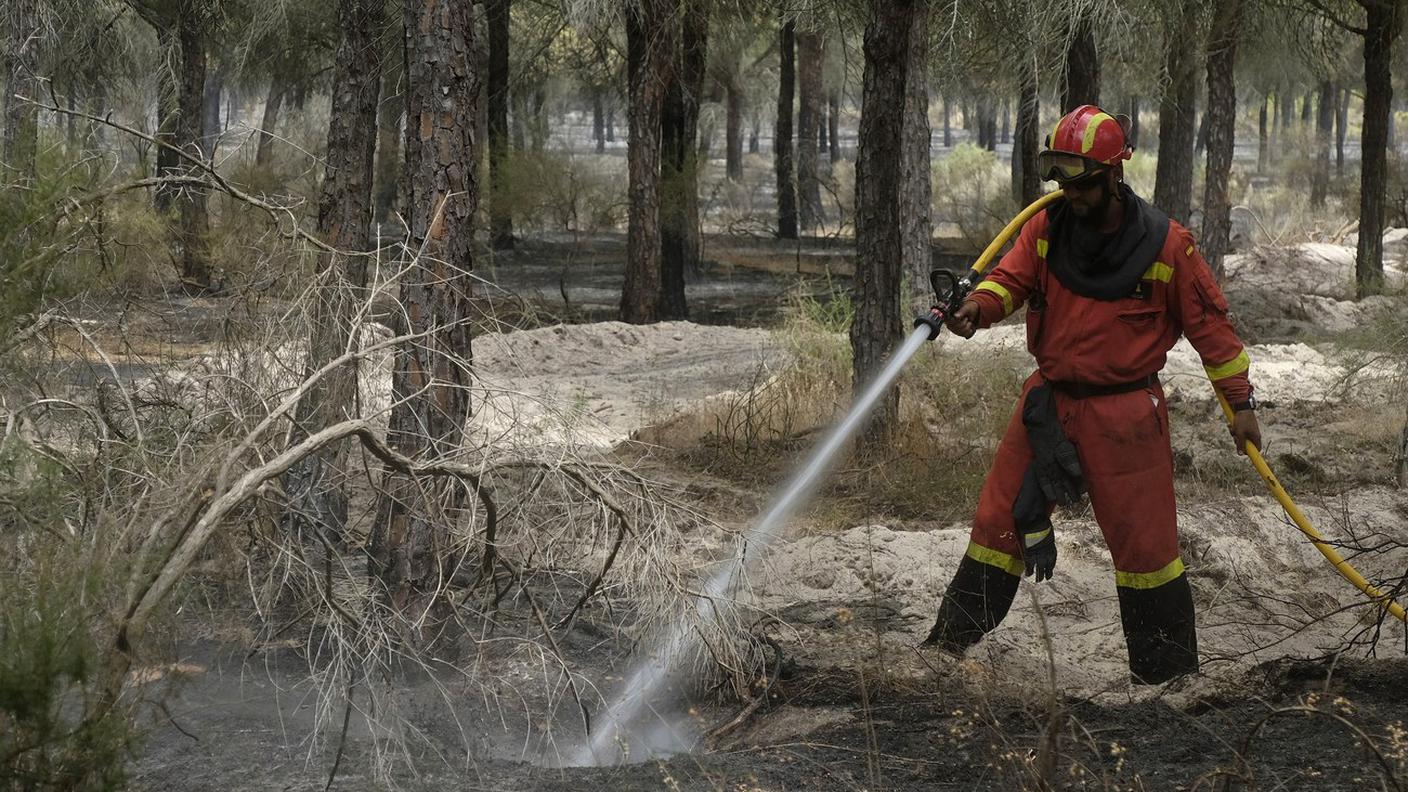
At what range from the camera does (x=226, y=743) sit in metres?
4.46

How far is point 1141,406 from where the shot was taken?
15.0 feet

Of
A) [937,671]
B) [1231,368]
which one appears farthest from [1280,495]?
[937,671]

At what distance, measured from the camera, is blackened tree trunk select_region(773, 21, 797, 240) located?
25250 mm

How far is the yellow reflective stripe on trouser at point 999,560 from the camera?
4.80 metres

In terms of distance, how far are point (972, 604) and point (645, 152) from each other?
10167 mm

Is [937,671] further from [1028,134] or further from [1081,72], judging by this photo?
[1028,134]

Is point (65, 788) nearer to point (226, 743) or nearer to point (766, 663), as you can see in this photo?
point (226, 743)

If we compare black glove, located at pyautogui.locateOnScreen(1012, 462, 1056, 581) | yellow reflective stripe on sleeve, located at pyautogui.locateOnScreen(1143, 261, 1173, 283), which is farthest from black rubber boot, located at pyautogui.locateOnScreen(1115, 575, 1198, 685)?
yellow reflective stripe on sleeve, located at pyautogui.locateOnScreen(1143, 261, 1173, 283)

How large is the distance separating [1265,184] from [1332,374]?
34.7m

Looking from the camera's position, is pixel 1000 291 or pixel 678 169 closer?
pixel 1000 291

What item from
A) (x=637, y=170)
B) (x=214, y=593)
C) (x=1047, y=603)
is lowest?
(x=1047, y=603)

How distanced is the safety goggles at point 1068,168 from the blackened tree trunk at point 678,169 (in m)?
11.4

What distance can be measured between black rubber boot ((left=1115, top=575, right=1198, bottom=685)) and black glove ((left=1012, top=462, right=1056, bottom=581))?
25cm

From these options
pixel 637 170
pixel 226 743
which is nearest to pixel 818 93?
pixel 637 170
